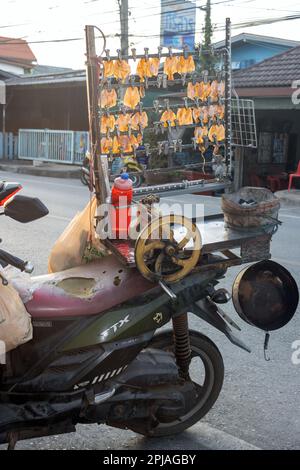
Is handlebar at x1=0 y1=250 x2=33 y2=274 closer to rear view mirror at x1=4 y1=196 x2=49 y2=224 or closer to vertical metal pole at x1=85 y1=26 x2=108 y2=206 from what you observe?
rear view mirror at x1=4 y1=196 x2=49 y2=224

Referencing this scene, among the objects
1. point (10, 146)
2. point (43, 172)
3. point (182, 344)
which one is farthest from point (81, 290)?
point (10, 146)

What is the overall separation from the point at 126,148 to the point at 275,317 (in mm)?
1578

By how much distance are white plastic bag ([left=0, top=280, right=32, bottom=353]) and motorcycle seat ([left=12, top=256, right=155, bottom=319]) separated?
0.08 metres

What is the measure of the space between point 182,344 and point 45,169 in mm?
17191

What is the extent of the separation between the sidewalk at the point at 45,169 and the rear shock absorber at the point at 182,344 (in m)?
15.8

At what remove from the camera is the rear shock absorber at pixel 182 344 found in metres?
2.80

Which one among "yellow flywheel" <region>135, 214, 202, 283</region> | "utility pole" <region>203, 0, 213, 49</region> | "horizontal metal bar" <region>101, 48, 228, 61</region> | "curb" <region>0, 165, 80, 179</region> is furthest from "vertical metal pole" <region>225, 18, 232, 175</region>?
"utility pole" <region>203, 0, 213, 49</region>

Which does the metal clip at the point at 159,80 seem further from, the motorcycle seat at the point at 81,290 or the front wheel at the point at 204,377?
the front wheel at the point at 204,377

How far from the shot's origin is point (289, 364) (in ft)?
12.8

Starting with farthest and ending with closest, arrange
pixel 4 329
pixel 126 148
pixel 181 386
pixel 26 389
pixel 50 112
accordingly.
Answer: pixel 50 112 < pixel 126 148 < pixel 181 386 < pixel 26 389 < pixel 4 329

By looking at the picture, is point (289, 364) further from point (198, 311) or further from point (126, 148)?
point (126, 148)

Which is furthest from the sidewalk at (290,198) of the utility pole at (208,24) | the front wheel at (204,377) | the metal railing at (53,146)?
the front wheel at (204,377)

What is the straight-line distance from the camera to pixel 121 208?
2773 mm
